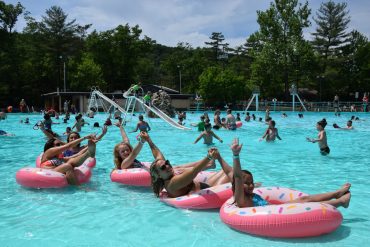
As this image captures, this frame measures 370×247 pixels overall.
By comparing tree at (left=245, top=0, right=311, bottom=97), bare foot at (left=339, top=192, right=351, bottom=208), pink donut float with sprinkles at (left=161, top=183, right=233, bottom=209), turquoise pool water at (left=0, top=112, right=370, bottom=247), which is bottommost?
turquoise pool water at (left=0, top=112, right=370, bottom=247)

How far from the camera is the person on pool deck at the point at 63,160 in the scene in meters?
6.49

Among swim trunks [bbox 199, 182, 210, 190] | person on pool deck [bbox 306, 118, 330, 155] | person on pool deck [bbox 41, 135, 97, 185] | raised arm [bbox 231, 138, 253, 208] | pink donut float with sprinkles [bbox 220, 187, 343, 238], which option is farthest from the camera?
person on pool deck [bbox 306, 118, 330, 155]

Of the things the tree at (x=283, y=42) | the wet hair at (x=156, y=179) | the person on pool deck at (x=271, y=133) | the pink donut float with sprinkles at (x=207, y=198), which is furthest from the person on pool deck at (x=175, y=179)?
the tree at (x=283, y=42)

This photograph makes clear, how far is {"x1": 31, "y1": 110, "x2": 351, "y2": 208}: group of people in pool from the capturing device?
4.41 meters

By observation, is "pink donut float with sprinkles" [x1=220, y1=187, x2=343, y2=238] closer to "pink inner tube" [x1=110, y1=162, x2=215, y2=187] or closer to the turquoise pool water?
the turquoise pool water

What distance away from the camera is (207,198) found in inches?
200

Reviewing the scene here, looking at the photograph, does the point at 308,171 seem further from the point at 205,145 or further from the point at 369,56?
the point at 369,56

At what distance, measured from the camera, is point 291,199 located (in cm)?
481

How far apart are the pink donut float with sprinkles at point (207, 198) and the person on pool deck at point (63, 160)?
79.9 inches

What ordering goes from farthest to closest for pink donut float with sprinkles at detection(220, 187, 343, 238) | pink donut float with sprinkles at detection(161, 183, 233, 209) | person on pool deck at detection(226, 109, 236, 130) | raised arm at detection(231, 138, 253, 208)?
person on pool deck at detection(226, 109, 236, 130) → pink donut float with sprinkles at detection(161, 183, 233, 209) → raised arm at detection(231, 138, 253, 208) → pink donut float with sprinkles at detection(220, 187, 343, 238)

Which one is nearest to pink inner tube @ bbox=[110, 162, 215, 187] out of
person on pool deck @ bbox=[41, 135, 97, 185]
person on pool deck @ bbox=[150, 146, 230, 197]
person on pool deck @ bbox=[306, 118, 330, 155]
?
person on pool deck @ bbox=[41, 135, 97, 185]

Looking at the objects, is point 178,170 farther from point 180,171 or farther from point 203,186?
point 203,186

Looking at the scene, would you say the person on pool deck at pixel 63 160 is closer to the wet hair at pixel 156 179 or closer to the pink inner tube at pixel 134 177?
the pink inner tube at pixel 134 177

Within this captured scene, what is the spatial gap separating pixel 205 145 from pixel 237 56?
213 ft
